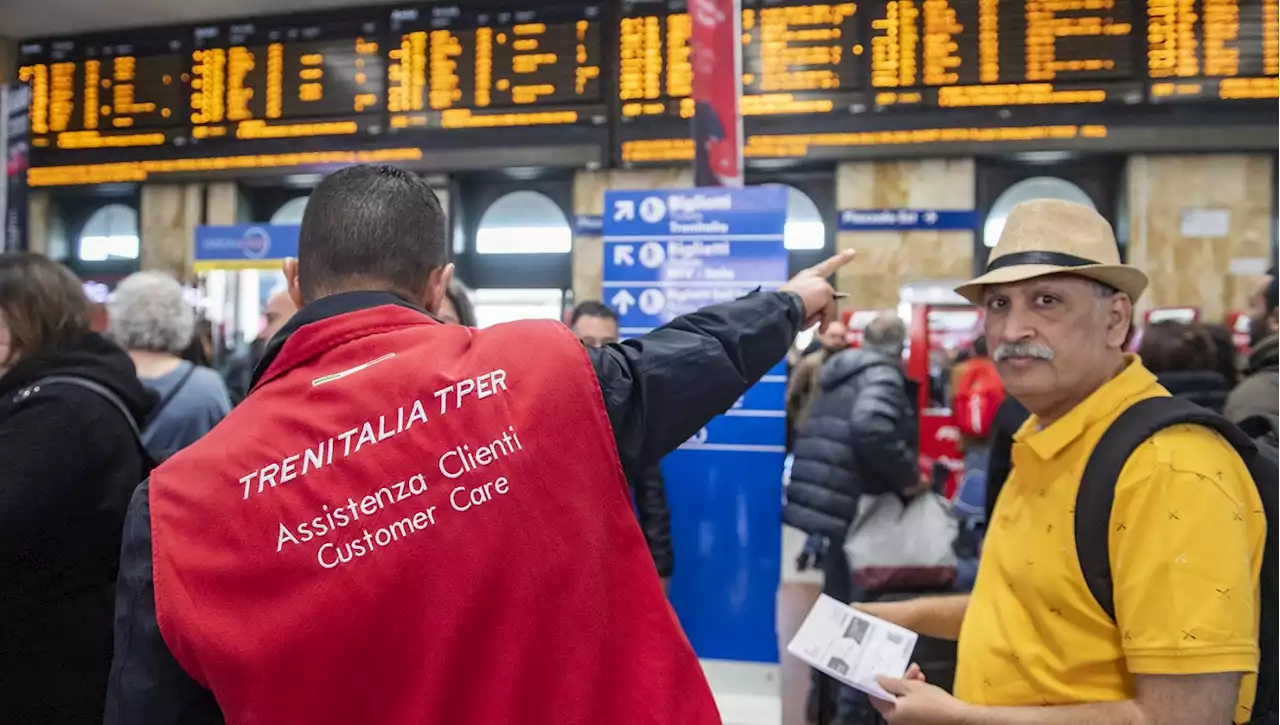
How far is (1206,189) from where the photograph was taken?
21.5ft

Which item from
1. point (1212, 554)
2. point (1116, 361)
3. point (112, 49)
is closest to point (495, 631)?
point (1212, 554)

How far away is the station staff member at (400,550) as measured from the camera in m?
0.99

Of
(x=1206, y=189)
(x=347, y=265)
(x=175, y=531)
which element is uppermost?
(x=1206, y=189)

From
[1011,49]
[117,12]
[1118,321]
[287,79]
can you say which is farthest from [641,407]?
[117,12]

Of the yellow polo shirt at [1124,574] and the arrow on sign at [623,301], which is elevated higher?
the arrow on sign at [623,301]

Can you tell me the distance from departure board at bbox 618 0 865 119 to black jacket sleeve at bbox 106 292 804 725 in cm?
525

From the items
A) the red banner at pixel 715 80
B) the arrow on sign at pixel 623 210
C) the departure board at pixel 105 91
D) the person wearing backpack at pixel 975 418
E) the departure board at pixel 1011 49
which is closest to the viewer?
the red banner at pixel 715 80

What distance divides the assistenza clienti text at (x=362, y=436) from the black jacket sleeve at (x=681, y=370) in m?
0.20

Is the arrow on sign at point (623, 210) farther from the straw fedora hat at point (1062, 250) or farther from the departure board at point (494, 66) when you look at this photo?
the departure board at point (494, 66)

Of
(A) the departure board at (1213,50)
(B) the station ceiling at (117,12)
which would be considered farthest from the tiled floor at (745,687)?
(B) the station ceiling at (117,12)

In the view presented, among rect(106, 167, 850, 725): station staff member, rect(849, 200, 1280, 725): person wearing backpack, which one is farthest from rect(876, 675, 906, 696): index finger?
rect(106, 167, 850, 725): station staff member

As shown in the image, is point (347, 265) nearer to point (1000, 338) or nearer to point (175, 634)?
point (175, 634)

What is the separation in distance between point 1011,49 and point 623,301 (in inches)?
153

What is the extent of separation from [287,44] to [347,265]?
6.74 metres
